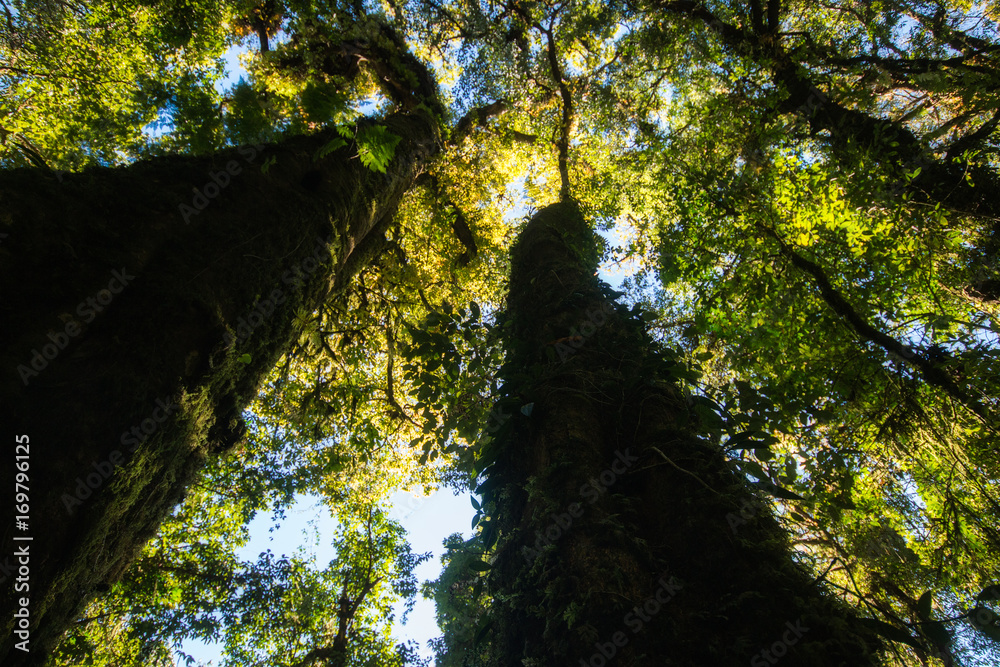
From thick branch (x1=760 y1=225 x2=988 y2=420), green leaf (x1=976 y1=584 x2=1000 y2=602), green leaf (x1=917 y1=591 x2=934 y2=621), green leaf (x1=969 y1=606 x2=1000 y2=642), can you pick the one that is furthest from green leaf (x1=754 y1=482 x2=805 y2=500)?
thick branch (x1=760 y1=225 x2=988 y2=420)

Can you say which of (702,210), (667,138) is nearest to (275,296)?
(702,210)

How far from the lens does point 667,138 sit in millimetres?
7668

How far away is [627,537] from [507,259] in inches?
240

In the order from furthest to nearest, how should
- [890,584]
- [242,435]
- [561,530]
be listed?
[890,584], [242,435], [561,530]

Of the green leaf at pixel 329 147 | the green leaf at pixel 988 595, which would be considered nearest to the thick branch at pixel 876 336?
the green leaf at pixel 988 595

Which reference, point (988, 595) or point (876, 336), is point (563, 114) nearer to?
point (876, 336)

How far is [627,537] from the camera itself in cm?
218

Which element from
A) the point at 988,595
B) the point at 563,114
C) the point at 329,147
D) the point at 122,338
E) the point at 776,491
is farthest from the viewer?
the point at 563,114

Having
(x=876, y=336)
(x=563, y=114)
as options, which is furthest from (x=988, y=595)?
(x=563, y=114)

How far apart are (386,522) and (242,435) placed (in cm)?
836

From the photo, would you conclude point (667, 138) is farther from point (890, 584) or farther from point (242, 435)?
point (242, 435)

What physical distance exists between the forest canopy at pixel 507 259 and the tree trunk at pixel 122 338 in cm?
3

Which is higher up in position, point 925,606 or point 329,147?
point 329,147

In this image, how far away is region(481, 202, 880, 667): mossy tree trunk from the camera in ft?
5.54
